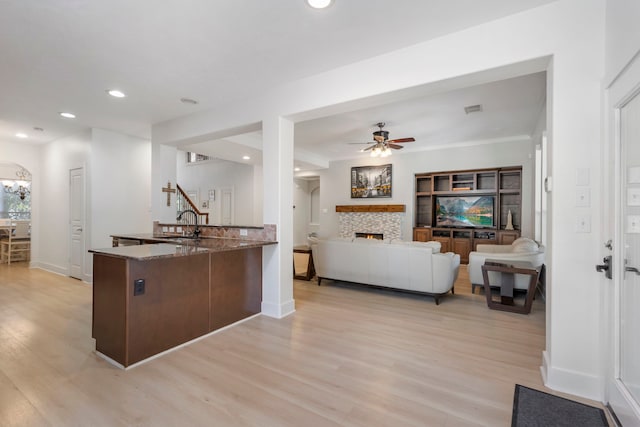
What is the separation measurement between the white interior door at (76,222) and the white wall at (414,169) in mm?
5819

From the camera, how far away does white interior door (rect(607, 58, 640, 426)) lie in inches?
63.0

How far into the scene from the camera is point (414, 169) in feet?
25.7

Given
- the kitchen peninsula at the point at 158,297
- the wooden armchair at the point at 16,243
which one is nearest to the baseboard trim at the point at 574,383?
the kitchen peninsula at the point at 158,297

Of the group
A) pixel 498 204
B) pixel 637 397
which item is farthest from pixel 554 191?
pixel 498 204

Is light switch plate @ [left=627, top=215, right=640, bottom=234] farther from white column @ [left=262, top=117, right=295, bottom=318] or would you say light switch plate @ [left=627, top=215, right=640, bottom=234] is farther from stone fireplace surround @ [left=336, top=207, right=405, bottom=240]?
stone fireplace surround @ [left=336, top=207, right=405, bottom=240]

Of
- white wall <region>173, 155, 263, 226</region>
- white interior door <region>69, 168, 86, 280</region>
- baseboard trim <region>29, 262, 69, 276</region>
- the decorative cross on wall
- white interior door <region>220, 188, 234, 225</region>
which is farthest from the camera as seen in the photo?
white interior door <region>220, 188, 234, 225</region>

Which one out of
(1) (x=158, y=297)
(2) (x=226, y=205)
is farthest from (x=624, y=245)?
(2) (x=226, y=205)

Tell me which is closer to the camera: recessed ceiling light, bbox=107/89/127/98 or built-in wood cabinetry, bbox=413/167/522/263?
recessed ceiling light, bbox=107/89/127/98

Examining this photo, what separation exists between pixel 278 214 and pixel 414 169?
5.32m

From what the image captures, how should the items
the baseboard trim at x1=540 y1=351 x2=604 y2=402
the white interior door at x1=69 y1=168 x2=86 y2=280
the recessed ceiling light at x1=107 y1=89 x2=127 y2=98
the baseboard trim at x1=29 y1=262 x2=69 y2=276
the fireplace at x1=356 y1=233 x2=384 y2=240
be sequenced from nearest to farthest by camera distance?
the baseboard trim at x1=540 y1=351 x2=604 y2=402 < the recessed ceiling light at x1=107 y1=89 x2=127 y2=98 < the white interior door at x1=69 y1=168 x2=86 y2=280 < the baseboard trim at x1=29 y1=262 x2=69 y2=276 < the fireplace at x1=356 y1=233 x2=384 y2=240

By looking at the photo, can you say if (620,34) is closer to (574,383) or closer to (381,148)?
(574,383)

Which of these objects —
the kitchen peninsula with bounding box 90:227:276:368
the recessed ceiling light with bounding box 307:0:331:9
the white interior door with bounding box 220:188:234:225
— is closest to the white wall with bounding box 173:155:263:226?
the white interior door with bounding box 220:188:234:225

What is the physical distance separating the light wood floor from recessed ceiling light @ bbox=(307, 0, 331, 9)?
271 centimetres

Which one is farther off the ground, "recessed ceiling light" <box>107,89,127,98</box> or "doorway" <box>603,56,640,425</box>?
"recessed ceiling light" <box>107,89,127,98</box>
